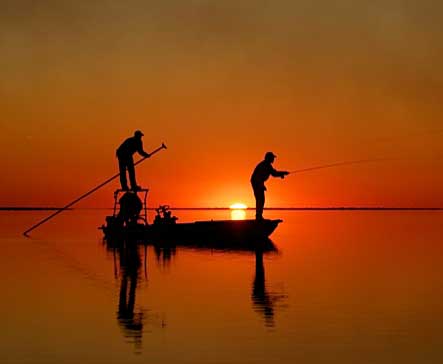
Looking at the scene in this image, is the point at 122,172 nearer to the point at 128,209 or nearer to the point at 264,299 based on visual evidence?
the point at 128,209

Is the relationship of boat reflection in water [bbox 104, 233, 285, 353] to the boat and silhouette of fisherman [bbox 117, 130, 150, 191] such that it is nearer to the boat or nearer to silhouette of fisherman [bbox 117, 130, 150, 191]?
the boat

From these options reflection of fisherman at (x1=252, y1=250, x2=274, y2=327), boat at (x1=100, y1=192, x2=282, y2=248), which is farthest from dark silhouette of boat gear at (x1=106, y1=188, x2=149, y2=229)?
reflection of fisherman at (x1=252, y1=250, x2=274, y2=327)

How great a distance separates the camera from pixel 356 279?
13680 millimetres

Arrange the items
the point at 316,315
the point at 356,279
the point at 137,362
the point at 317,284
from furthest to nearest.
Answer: the point at 356,279 → the point at 317,284 → the point at 316,315 → the point at 137,362

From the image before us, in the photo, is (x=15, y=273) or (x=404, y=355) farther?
(x=15, y=273)

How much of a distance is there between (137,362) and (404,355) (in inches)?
98.8

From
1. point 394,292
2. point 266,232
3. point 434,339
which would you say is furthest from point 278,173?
point 434,339

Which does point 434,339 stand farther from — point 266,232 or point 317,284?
point 266,232

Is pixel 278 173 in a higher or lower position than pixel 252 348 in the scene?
higher

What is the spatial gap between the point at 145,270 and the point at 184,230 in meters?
10.0

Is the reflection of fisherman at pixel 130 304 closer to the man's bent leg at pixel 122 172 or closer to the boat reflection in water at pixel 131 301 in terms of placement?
the boat reflection in water at pixel 131 301

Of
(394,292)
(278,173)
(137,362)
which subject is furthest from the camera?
(278,173)

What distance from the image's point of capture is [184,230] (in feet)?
83.3

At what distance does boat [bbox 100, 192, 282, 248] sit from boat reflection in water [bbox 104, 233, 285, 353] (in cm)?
10
